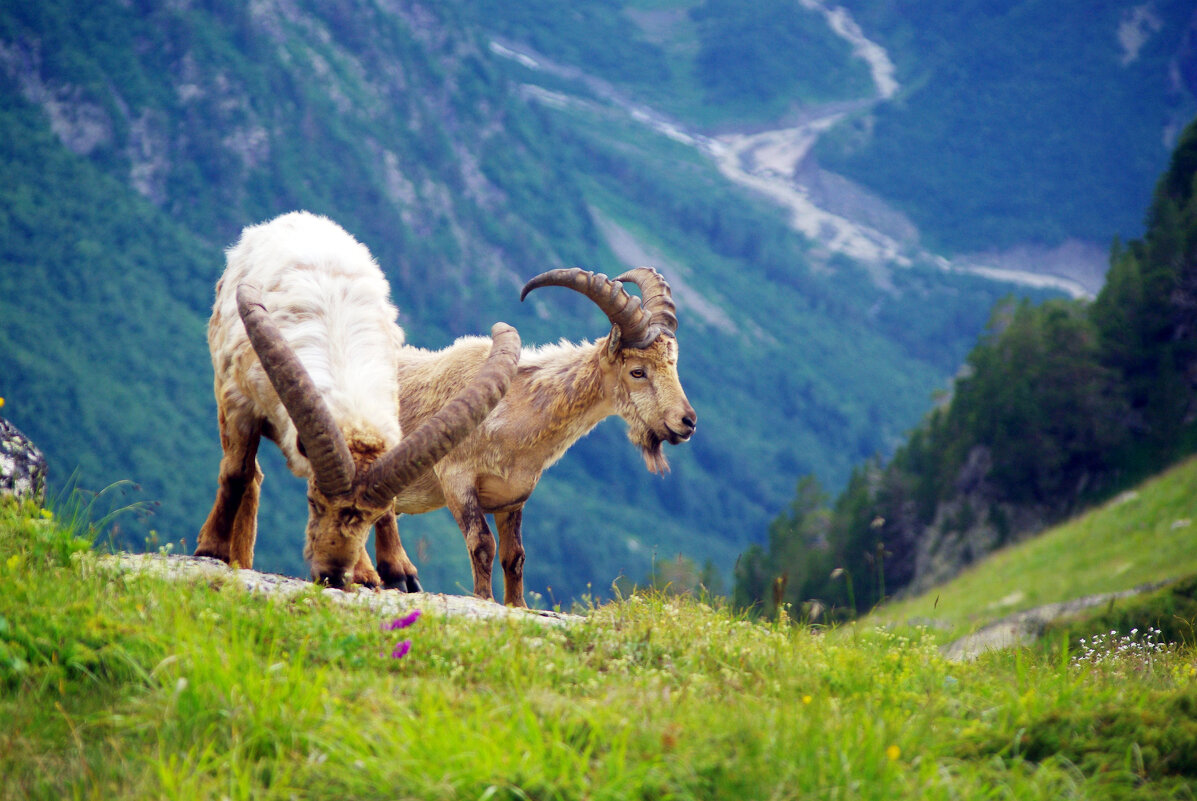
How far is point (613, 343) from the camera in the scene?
1002 cm

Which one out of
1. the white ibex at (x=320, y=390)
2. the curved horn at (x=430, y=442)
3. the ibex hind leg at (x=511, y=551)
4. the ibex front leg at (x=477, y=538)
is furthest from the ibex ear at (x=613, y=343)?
the curved horn at (x=430, y=442)

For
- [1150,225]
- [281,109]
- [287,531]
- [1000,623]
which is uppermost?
[1150,225]

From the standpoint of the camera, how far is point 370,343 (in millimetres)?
8719

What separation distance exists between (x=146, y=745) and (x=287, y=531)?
101540 mm

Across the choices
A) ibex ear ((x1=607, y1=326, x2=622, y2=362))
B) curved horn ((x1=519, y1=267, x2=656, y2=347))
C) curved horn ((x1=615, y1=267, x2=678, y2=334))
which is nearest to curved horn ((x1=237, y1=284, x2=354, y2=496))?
curved horn ((x1=519, y1=267, x2=656, y2=347))

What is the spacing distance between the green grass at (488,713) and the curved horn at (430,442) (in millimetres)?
1214

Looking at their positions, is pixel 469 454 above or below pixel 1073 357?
above

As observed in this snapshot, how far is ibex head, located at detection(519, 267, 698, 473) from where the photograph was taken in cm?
988

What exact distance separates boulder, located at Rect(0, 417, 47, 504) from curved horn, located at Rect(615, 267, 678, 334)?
5327 mm

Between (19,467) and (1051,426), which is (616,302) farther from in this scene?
(1051,426)

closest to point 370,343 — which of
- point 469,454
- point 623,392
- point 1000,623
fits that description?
point 469,454

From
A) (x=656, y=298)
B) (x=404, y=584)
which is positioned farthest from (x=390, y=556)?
(x=656, y=298)

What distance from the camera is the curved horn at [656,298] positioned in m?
10.4

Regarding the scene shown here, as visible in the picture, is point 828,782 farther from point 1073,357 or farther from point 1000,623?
point 1073,357
